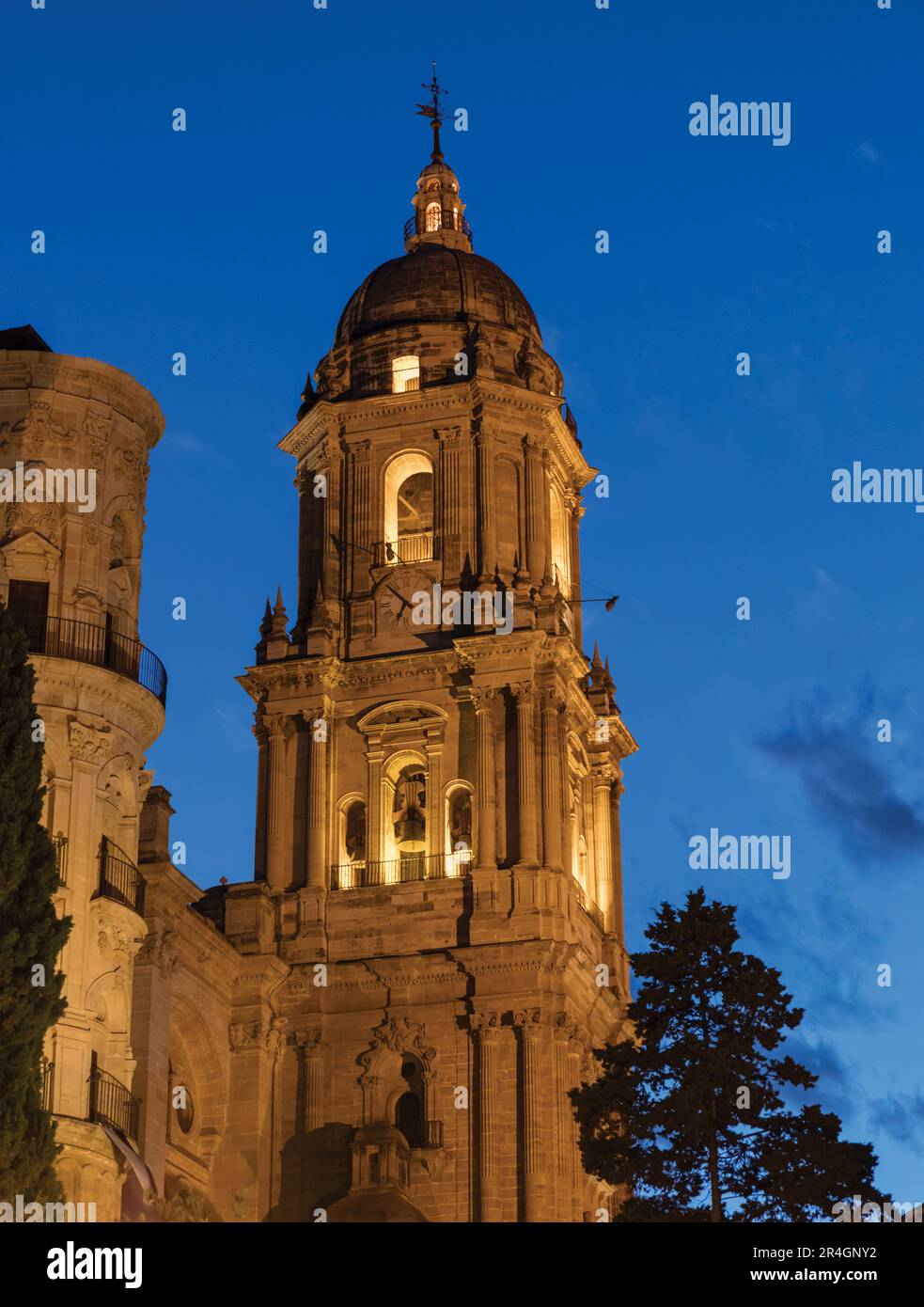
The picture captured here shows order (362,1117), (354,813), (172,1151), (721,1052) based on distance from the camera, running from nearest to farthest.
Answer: (721,1052)
(172,1151)
(362,1117)
(354,813)

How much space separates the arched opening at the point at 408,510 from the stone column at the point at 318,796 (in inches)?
228

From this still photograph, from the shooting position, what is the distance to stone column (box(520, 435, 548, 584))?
70.4 meters

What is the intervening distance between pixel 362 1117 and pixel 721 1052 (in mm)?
18852

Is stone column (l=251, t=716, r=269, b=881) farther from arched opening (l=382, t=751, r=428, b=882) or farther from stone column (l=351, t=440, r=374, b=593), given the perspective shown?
stone column (l=351, t=440, r=374, b=593)

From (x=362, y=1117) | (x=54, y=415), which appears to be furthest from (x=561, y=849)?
(x=54, y=415)

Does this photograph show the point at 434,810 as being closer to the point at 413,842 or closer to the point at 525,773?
the point at 413,842

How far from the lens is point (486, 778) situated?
65688 millimetres

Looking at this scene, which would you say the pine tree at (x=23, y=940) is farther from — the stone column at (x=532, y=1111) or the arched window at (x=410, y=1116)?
the arched window at (x=410, y=1116)

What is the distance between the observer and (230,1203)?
201 feet

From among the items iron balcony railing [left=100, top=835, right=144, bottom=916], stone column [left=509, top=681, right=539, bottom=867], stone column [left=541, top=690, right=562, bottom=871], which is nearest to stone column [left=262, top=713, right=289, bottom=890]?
stone column [left=509, top=681, right=539, bottom=867]

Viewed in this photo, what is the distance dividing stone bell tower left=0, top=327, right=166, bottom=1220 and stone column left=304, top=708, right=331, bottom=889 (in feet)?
51.5

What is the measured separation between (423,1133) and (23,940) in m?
25.5

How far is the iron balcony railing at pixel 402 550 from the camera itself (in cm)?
7088
